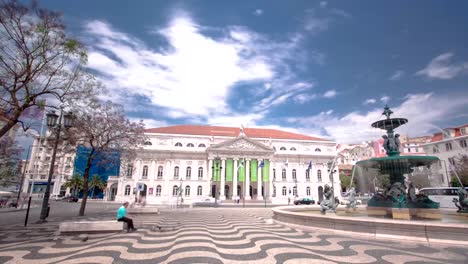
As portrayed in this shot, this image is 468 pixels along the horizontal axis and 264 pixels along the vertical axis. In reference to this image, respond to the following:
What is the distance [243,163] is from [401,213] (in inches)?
1599

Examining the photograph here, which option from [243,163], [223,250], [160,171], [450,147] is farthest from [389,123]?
[160,171]

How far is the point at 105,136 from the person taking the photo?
1800 centimetres

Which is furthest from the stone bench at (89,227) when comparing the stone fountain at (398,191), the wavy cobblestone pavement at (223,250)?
the stone fountain at (398,191)

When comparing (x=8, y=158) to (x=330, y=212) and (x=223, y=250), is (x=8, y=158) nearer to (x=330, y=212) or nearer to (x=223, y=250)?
(x=223, y=250)

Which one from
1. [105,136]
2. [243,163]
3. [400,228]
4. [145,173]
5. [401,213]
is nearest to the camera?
[400,228]

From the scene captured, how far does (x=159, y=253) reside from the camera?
20.7ft

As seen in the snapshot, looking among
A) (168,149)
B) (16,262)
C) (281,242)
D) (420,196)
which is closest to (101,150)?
(16,262)

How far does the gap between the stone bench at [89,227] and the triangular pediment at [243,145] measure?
132ft

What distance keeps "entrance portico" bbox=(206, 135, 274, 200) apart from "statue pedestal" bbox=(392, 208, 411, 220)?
129 ft

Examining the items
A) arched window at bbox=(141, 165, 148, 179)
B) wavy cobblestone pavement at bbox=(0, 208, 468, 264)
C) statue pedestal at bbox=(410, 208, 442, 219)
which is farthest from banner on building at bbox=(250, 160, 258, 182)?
wavy cobblestone pavement at bbox=(0, 208, 468, 264)

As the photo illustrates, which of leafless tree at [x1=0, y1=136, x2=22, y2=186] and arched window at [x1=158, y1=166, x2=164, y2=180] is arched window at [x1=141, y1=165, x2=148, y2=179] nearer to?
→ arched window at [x1=158, y1=166, x2=164, y2=180]

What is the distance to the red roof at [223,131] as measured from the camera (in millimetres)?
55103

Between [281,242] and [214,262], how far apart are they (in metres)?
2.97

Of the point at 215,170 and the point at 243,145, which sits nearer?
the point at 215,170
